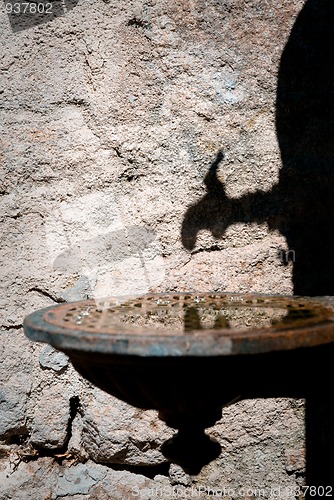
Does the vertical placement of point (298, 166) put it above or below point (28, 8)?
below

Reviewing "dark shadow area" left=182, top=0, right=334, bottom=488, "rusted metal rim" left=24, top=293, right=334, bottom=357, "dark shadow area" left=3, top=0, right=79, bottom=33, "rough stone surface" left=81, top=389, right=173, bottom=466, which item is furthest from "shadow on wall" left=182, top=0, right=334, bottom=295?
"dark shadow area" left=3, top=0, right=79, bottom=33

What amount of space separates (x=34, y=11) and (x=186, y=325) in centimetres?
106

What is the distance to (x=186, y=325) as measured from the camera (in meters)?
1.03

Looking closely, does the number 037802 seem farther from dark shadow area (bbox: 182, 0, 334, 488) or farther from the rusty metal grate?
the rusty metal grate

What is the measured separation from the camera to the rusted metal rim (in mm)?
699

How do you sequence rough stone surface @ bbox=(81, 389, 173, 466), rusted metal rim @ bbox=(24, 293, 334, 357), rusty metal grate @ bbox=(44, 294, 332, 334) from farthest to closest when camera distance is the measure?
rough stone surface @ bbox=(81, 389, 173, 466) → rusty metal grate @ bbox=(44, 294, 332, 334) → rusted metal rim @ bbox=(24, 293, 334, 357)

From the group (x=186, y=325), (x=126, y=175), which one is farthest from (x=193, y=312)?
(x=126, y=175)

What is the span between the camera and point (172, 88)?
1448 millimetres

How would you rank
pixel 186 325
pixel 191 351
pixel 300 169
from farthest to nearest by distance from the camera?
pixel 300 169 → pixel 186 325 → pixel 191 351

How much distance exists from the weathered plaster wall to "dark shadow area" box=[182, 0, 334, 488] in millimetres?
26

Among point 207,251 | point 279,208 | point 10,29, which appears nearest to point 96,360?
point 207,251

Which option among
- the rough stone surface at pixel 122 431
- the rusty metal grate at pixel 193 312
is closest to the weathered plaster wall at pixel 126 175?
the rough stone surface at pixel 122 431

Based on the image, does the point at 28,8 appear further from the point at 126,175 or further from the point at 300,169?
the point at 300,169

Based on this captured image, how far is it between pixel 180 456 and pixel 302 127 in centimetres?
96
